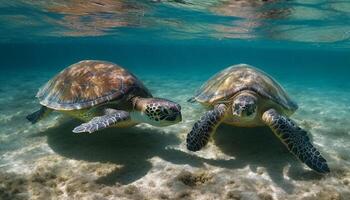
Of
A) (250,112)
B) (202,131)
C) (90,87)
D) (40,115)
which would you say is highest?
(250,112)

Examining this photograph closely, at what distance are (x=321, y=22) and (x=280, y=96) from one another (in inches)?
728

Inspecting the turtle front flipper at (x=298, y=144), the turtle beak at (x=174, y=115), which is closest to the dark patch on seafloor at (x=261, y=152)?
the turtle front flipper at (x=298, y=144)

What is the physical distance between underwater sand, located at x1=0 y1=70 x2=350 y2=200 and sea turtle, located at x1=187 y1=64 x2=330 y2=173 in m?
0.47

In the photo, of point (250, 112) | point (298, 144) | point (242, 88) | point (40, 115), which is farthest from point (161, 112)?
point (40, 115)

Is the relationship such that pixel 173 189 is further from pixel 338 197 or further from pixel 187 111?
pixel 187 111

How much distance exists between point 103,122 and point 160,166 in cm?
150

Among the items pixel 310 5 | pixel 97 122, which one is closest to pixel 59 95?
pixel 97 122

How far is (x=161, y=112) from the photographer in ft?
21.2

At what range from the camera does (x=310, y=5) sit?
18.6 m

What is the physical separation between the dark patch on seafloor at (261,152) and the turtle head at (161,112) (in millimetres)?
1615

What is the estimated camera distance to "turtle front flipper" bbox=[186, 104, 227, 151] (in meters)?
6.43

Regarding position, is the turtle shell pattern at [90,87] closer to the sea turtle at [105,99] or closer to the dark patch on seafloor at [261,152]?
the sea turtle at [105,99]

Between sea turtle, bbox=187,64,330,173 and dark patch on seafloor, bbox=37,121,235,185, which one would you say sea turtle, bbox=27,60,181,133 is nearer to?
dark patch on seafloor, bbox=37,121,235,185

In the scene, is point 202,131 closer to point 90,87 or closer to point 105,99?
point 105,99
